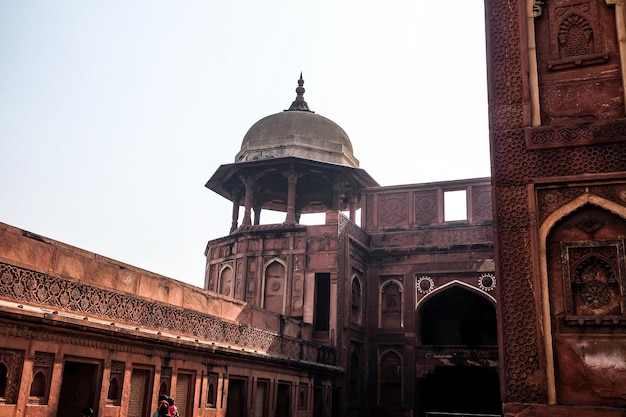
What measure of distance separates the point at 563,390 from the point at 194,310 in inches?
257

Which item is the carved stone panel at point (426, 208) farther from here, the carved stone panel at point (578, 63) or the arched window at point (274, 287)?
the carved stone panel at point (578, 63)

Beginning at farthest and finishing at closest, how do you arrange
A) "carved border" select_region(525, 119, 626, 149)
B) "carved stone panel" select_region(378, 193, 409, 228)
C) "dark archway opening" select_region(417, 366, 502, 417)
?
"dark archway opening" select_region(417, 366, 502, 417) → "carved stone panel" select_region(378, 193, 409, 228) → "carved border" select_region(525, 119, 626, 149)

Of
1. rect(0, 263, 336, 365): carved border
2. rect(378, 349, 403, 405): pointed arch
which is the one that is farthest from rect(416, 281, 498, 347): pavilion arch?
rect(0, 263, 336, 365): carved border

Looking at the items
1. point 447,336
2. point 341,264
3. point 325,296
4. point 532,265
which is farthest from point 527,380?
point 447,336

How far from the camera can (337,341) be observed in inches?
676

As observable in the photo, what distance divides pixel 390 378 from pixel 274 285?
4.01 metres

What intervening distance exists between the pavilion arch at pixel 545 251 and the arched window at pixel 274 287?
1000cm

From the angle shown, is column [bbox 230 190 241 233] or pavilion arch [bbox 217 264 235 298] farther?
column [bbox 230 190 241 233]

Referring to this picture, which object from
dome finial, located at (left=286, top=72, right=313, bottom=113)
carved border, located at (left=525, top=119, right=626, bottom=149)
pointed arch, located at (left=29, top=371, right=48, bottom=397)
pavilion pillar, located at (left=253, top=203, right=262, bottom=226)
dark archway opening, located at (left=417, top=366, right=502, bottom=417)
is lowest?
pointed arch, located at (left=29, top=371, right=48, bottom=397)

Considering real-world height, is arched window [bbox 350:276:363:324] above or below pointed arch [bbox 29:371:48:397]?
above

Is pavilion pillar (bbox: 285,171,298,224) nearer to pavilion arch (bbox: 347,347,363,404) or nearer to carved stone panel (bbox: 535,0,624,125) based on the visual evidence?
pavilion arch (bbox: 347,347,363,404)

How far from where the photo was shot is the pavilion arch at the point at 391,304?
19.0 m

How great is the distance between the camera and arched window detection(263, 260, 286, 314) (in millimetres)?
18359

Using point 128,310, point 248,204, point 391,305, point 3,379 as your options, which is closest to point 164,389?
point 128,310
